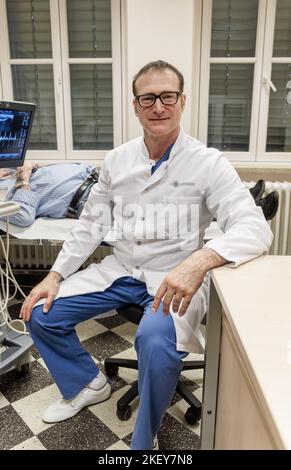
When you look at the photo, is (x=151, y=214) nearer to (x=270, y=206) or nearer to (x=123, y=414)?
(x=270, y=206)

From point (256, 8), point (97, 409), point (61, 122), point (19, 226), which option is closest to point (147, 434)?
point (97, 409)

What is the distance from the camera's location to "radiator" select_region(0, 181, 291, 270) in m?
2.55

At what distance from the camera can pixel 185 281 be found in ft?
3.47

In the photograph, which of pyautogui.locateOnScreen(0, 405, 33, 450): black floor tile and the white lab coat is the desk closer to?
the white lab coat

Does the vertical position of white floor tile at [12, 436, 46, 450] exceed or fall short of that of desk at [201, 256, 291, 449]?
it falls short

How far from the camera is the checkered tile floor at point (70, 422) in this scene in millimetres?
1360

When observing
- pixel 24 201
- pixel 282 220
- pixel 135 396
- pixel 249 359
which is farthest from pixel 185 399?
pixel 282 220

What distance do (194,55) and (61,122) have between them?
3.58ft

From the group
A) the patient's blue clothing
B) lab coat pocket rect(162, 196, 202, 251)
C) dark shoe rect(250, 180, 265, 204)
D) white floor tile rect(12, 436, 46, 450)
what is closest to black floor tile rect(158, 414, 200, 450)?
white floor tile rect(12, 436, 46, 450)

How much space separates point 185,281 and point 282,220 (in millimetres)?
1780

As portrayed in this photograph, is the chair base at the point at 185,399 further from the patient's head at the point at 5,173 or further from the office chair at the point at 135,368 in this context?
the patient's head at the point at 5,173

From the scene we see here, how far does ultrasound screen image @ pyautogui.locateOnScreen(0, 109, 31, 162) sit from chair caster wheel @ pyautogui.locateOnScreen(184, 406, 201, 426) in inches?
47.8

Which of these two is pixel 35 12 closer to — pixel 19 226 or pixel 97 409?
pixel 19 226

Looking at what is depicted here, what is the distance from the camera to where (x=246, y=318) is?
2.44 feet
